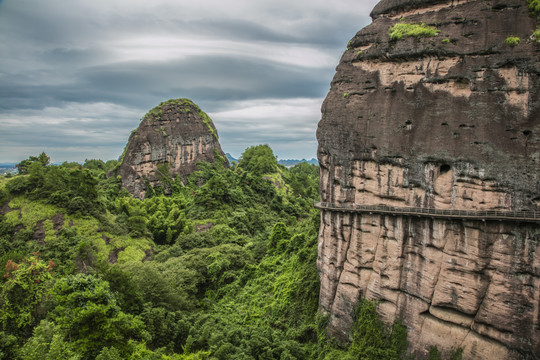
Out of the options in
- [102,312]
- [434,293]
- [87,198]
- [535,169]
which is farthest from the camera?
[87,198]

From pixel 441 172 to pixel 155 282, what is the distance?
19.4 m

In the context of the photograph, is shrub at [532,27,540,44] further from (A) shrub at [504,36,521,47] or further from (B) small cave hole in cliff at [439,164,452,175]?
(B) small cave hole in cliff at [439,164,452,175]

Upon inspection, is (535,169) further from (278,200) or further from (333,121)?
(278,200)

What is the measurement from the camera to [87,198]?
124ft

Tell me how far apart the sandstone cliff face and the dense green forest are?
7596 mm

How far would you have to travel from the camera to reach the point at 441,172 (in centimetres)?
1485

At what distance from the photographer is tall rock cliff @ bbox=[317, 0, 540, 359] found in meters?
13.0

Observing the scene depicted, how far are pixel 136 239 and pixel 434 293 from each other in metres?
31.7

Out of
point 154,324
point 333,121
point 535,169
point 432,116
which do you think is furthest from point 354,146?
point 154,324

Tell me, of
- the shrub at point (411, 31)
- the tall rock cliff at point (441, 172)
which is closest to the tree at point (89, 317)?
the tall rock cliff at point (441, 172)

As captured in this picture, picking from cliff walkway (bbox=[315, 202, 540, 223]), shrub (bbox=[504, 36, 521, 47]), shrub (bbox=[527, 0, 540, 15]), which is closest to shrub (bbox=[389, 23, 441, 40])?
shrub (bbox=[504, 36, 521, 47])

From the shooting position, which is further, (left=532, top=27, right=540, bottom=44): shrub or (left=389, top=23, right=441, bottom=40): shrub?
(left=389, top=23, right=441, bottom=40): shrub

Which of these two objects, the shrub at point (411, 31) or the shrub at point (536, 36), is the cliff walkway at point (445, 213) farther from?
the shrub at point (411, 31)

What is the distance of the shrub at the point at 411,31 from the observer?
15461 mm
